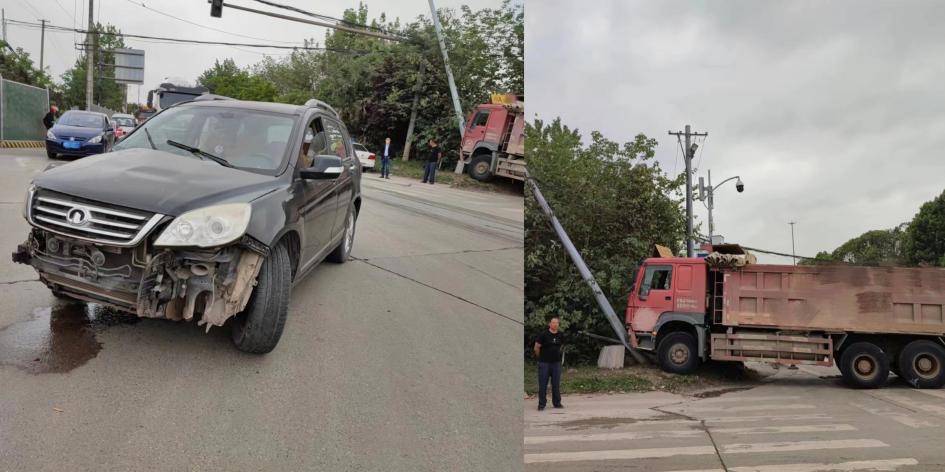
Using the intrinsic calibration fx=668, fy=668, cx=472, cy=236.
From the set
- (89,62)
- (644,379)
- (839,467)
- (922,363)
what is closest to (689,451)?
(839,467)

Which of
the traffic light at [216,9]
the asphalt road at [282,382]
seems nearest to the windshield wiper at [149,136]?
the asphalt road at [282,382]

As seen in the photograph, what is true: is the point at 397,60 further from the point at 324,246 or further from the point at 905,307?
the point at 905,307

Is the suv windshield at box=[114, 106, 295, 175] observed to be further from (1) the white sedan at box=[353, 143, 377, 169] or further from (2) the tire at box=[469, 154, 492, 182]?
(1) the white sedan at box=[353, 143, 377, 169]

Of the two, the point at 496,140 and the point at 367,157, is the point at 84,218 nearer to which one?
the point at 496,140

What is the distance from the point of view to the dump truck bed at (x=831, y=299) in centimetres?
908

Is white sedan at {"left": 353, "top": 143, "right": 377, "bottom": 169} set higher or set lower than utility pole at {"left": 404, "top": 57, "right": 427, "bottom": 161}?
higher

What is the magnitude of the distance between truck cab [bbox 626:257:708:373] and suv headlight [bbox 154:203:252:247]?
29.1ft

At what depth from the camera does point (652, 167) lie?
1209 cm

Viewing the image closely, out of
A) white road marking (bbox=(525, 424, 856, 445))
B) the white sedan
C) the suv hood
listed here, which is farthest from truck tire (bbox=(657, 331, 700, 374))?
the suv hood

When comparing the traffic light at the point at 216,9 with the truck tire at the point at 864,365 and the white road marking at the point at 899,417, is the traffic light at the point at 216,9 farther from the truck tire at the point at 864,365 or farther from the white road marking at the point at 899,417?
the truck tire at the point at 864,365

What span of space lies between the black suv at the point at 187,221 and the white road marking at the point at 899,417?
6.07 metres

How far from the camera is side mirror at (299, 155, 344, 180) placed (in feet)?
9.42

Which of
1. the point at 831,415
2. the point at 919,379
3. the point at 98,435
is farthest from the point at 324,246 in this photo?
the point at 919,379

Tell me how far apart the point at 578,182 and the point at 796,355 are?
6.48 meters
